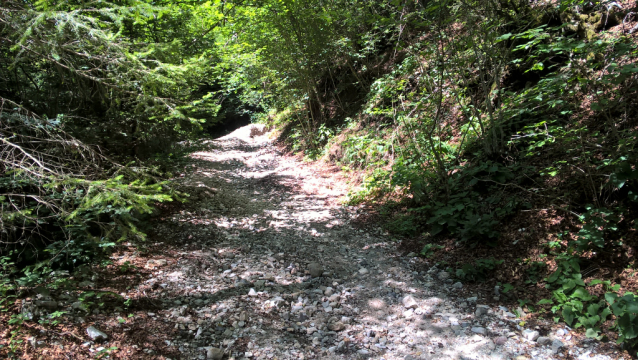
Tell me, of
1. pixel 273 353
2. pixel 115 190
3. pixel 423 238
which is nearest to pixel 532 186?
pixel 423 238

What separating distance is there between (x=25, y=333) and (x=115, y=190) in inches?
47.5

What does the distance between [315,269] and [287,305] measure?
83 centimetres

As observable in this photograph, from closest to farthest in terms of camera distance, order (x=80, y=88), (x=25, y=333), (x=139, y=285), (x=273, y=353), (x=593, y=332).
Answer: (x=25, y=333) → (x=593, y=332) → (x=273, y=353) → (x=139, y=285) → (x=80, y=88)

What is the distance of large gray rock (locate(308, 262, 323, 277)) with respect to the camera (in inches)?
171

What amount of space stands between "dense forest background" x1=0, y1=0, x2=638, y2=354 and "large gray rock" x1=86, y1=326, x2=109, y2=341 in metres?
0.75

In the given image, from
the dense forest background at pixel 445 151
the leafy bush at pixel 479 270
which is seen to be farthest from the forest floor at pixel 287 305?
the dense forest background at pixel 445 151

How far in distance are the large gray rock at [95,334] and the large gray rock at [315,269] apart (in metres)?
2.43

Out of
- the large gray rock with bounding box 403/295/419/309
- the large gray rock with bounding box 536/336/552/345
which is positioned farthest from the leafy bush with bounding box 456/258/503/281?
the large gray rock with bounding box 536/336/552/345

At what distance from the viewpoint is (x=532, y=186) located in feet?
14.4

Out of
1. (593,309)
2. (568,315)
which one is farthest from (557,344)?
(593,309)

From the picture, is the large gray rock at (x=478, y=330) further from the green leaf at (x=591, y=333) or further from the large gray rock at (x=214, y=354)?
the large gray rock at (x=214, y=354)

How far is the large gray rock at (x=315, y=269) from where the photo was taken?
4.35m

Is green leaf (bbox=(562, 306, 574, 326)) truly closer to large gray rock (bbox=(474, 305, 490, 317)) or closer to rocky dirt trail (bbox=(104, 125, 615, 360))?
rocky dirt trail (bbox=(104, 125, 615, 360))

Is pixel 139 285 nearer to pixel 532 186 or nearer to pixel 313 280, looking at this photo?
pixel 313 280
